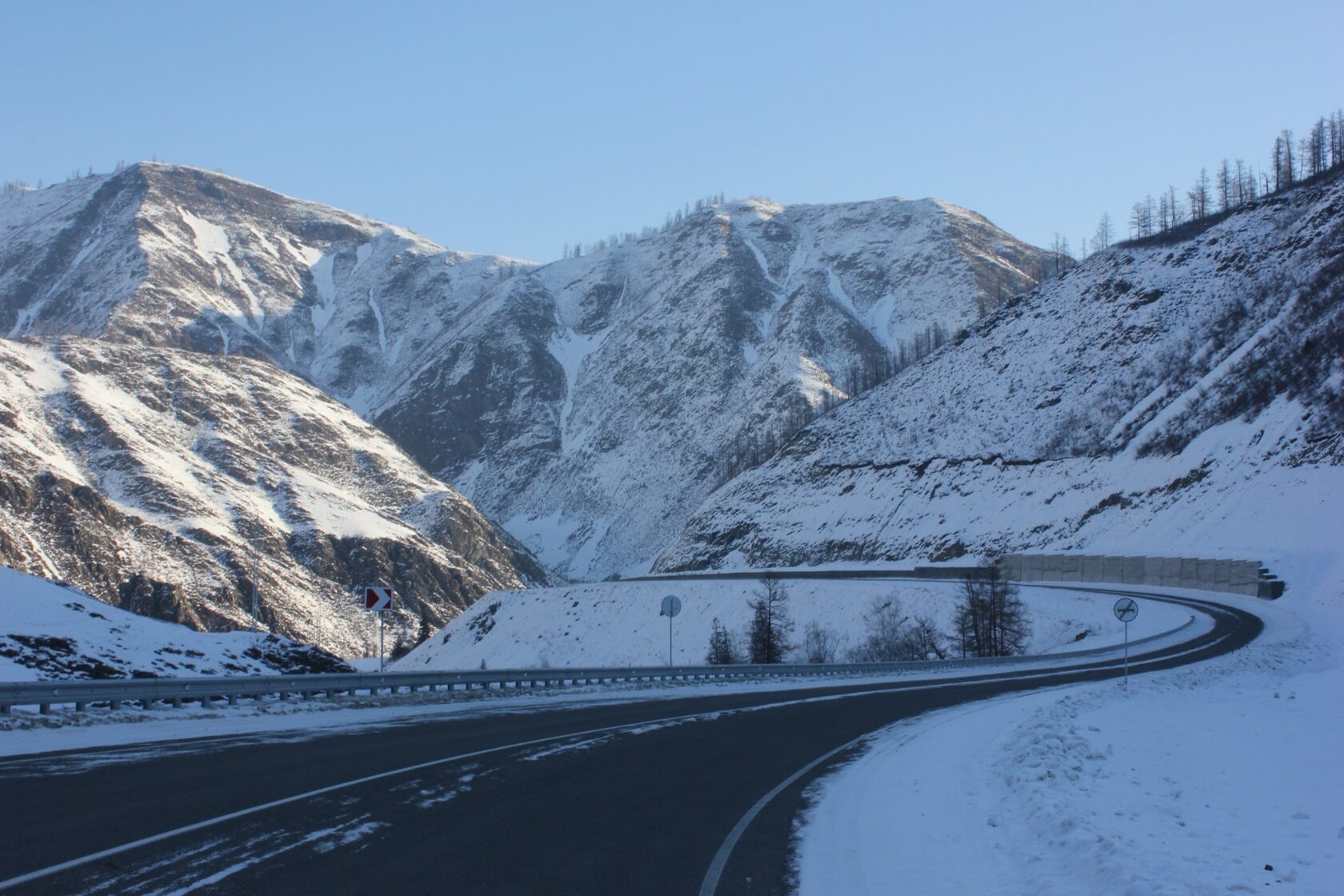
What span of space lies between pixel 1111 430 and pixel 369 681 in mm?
89922

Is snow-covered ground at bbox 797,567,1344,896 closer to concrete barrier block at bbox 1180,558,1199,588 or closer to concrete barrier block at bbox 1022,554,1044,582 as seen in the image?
concrete barrier block at bbox 1180,558,1199,588

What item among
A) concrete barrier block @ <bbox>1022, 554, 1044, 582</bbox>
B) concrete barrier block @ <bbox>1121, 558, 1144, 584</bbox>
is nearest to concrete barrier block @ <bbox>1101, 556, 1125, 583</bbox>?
concrete barrier block @ <bbox>1121, 558, 1144, 584</bbox>

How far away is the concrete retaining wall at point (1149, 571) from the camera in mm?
60000

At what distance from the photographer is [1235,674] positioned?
1187 inches

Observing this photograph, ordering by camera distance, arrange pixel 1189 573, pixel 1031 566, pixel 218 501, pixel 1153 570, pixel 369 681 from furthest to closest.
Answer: pixel 218 501 < pixel 1031 566 < pixel 1153 570 < pixel 1189 573 < pixel 369 681

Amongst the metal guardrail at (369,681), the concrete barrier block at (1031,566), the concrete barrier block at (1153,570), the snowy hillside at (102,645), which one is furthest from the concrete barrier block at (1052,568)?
the snowy hillside at (102,645)

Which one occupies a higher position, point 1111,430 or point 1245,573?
point 1111,430

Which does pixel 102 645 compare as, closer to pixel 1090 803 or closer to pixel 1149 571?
pixel 1090 803

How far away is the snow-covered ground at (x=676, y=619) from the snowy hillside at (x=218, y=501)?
23274 mm

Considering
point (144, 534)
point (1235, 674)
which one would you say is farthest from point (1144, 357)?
point (144, 534)

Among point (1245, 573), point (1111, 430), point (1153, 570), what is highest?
point (1111, 430)

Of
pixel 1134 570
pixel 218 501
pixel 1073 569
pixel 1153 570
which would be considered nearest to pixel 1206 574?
pixel 1153 570

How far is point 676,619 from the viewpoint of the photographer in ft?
300

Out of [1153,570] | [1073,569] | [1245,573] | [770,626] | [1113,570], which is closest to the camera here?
[1245,573]
